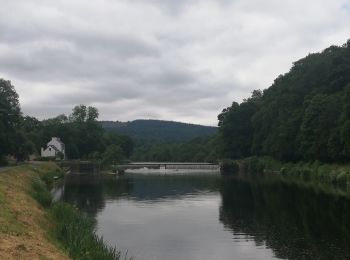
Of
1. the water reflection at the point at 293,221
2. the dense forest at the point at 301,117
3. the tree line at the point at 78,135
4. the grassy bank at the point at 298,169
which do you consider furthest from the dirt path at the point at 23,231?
the tree line at the point at 78,135

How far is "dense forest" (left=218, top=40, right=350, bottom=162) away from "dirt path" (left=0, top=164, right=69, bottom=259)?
46.9 metres

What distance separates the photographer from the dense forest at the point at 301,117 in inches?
3007

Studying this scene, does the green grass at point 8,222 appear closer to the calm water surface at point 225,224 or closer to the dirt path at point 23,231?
the dirt path at point 23,231

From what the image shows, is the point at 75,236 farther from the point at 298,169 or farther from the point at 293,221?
the point at 298,169

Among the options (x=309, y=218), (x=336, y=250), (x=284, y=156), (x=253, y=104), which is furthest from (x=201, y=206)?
(x=253, y=104)

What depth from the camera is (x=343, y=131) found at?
6619 centimetres

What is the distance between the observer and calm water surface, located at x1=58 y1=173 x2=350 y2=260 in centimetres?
2594

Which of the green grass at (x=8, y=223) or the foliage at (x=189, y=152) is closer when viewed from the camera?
the green grass at (x=8, y=223)

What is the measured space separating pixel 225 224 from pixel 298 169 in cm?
5351

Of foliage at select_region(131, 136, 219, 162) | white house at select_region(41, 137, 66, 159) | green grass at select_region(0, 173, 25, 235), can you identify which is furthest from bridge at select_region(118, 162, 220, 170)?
green grass at select_region(0, 173, 25, 235)

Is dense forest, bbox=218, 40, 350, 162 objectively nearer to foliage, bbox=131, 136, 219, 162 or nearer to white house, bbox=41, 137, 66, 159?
foliage, bbox=131, 136, 219, 162

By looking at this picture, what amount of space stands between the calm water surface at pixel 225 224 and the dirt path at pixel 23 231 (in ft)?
14.6

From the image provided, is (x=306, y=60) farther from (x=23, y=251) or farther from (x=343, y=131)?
(x=23, y=251)

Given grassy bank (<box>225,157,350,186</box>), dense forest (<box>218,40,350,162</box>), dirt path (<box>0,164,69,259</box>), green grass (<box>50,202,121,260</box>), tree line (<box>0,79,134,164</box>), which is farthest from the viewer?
tree line (<box>0,79,134,164</box>)
